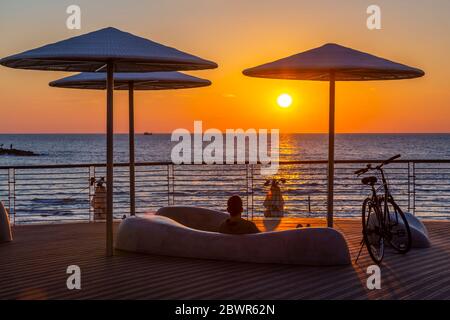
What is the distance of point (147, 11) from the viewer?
49.2 feet

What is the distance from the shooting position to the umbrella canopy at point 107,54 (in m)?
7.39

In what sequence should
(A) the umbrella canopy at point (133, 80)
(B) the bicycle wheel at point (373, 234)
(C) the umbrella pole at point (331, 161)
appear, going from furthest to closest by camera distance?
1. (A) the umbrella canopy at point (133, 80)
2. (C) the umbrella pole at point (331, 161)
3. (B) the bicycle wheel at point (373, 234)

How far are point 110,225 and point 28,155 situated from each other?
234 feet

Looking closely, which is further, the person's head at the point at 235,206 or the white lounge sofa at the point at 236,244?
the person's head at the point at 235,206

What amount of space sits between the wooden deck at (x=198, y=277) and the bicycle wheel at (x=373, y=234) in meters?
0.13

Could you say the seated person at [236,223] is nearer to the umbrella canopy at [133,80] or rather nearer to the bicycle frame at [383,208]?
the bicycle frame at [383,208]

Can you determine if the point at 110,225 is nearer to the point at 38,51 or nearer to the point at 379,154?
the point at 38,51

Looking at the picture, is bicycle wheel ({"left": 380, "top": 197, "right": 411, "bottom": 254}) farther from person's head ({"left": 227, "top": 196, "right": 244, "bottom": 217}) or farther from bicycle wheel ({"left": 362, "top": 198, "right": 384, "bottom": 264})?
person's head ({"left": 227, "top": 196, "right": 244, "bottom": 217})

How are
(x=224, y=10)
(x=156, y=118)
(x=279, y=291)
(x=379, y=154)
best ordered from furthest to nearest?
(x=379, y=154)
(x=156, y=118)
(x=224, y=10)
(x=279, y=291)

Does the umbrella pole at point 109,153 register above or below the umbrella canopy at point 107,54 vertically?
below

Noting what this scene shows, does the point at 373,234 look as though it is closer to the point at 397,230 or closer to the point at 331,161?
the point at 397,230

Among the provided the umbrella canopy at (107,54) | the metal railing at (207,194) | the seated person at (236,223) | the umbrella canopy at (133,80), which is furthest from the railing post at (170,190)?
the umbrella canopy at (107,54)

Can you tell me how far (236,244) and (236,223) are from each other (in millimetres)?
288
